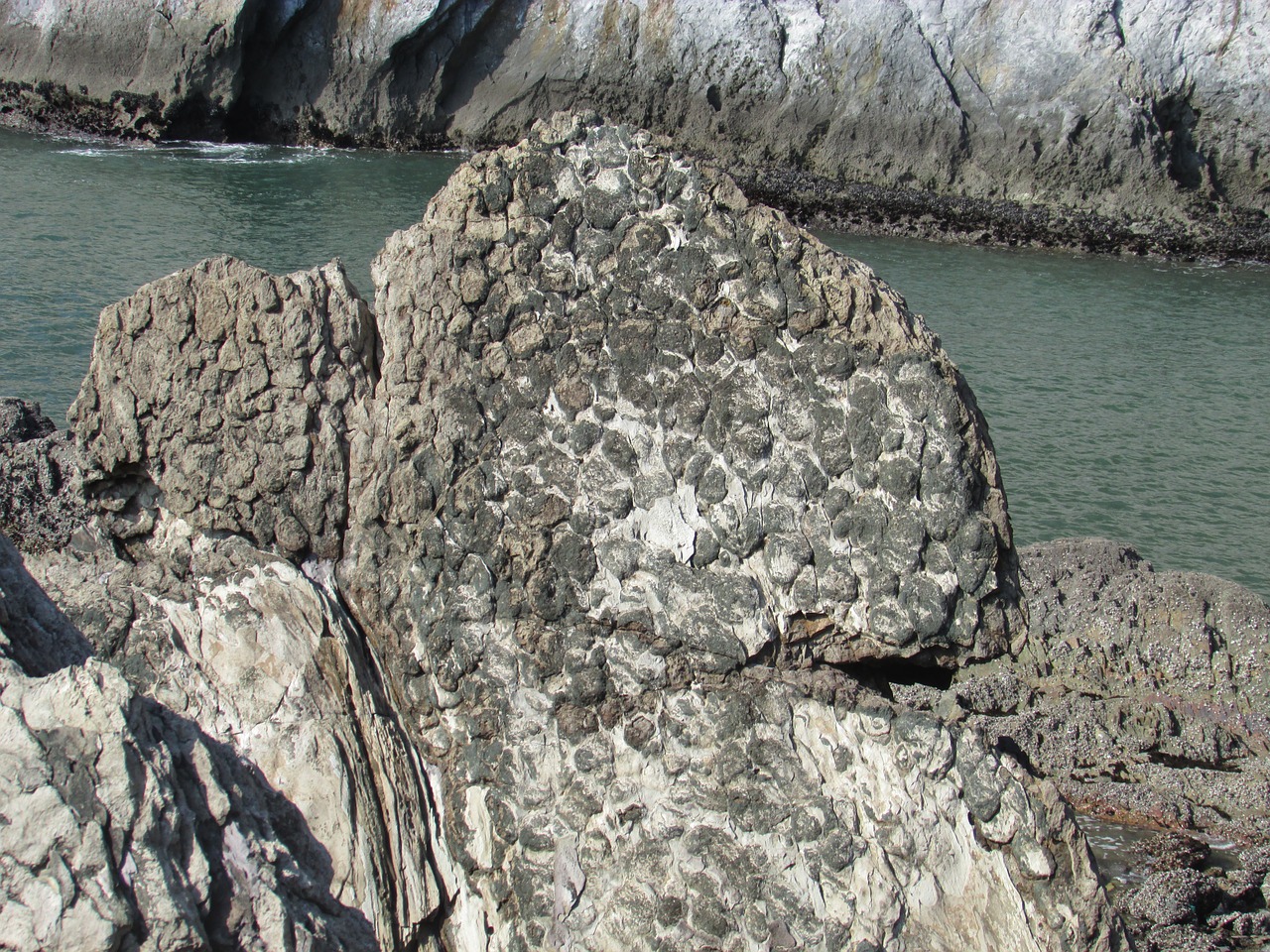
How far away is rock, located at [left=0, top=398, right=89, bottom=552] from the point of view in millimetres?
1900

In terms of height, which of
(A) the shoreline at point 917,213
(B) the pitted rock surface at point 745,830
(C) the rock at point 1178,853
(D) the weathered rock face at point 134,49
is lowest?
(C) the rock at point 1178,853

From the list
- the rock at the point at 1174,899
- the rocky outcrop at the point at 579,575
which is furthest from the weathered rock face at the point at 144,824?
the rock at the point at 1174,899

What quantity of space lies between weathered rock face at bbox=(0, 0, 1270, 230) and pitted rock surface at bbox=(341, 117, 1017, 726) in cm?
1519

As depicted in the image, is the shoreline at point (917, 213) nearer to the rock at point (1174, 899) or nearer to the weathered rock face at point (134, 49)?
the weathered rock face at point (134, 49)

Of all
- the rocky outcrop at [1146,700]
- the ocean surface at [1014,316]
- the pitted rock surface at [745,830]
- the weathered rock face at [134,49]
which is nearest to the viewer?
the pitted rock surface at [745,830]

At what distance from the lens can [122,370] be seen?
184cm

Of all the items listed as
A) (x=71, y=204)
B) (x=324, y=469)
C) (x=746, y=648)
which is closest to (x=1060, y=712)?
(x=746, y=648)

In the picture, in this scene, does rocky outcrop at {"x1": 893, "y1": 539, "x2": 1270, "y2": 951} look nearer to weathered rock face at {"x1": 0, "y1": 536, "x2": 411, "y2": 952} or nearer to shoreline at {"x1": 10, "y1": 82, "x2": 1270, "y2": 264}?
weathered rock face at {"x1": 0, "y1": 536, "x2": 411, "y2": 952}

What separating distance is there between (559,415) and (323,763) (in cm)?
64

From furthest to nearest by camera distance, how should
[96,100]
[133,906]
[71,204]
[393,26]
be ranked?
[393,26], [96,100], [71,204], [133,906]

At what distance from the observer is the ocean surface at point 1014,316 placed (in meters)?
6.20

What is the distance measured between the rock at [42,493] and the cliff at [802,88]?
554 inches

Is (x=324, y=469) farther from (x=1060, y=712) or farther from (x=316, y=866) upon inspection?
(x=1060, y=712)

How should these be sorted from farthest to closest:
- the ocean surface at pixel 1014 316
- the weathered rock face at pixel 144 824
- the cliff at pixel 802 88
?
the cliff at pixel 802 88, the ocean surface at pixel 1014 316, the weathered rock face at pixel 144 824
